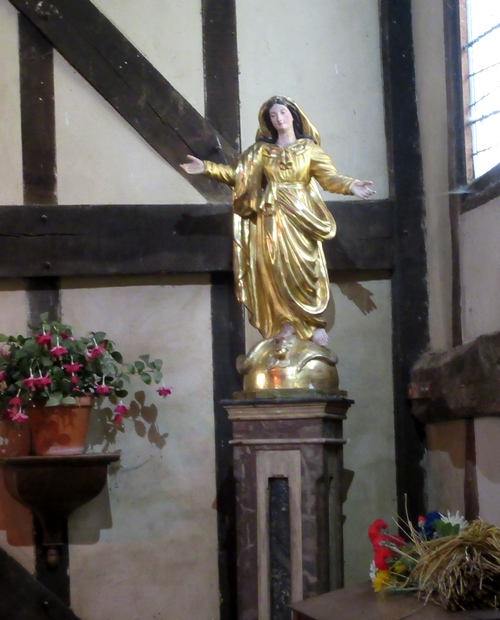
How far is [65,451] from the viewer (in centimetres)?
373

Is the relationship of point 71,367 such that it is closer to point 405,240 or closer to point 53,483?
point 53,483

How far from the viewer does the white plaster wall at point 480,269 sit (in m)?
3.26

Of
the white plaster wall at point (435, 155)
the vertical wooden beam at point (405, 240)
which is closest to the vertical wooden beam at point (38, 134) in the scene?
the vertical wooden beam at point (405, 240)

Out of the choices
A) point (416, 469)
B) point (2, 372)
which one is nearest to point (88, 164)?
point (2, 372)

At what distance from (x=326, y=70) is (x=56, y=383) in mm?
2017

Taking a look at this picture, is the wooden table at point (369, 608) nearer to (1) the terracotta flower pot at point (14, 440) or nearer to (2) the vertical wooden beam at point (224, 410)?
(2) the vertical wooden beam at point (224, 410)

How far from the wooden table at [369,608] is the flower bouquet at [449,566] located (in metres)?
0.03

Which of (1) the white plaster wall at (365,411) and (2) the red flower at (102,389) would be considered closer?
A: (2) the red flower at (102,389)

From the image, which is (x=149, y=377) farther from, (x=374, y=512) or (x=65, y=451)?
(x=374, y=512)

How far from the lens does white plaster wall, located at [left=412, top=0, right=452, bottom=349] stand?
12.6 feet

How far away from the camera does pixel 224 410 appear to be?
4055 millimetres

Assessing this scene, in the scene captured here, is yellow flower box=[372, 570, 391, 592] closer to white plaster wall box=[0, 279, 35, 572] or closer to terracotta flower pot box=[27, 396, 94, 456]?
terracotta flower pot box=[27, 396, 94, 456]

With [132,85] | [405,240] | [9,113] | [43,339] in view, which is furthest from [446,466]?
[9,113]

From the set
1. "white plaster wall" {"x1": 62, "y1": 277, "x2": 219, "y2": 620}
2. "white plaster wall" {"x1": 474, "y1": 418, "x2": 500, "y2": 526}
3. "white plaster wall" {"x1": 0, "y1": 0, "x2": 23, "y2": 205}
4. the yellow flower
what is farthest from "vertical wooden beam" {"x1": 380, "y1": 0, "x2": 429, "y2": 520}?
"white plaster wall" {"x1": 0, "y1": 0, "x2": 23, "y2": 205}
